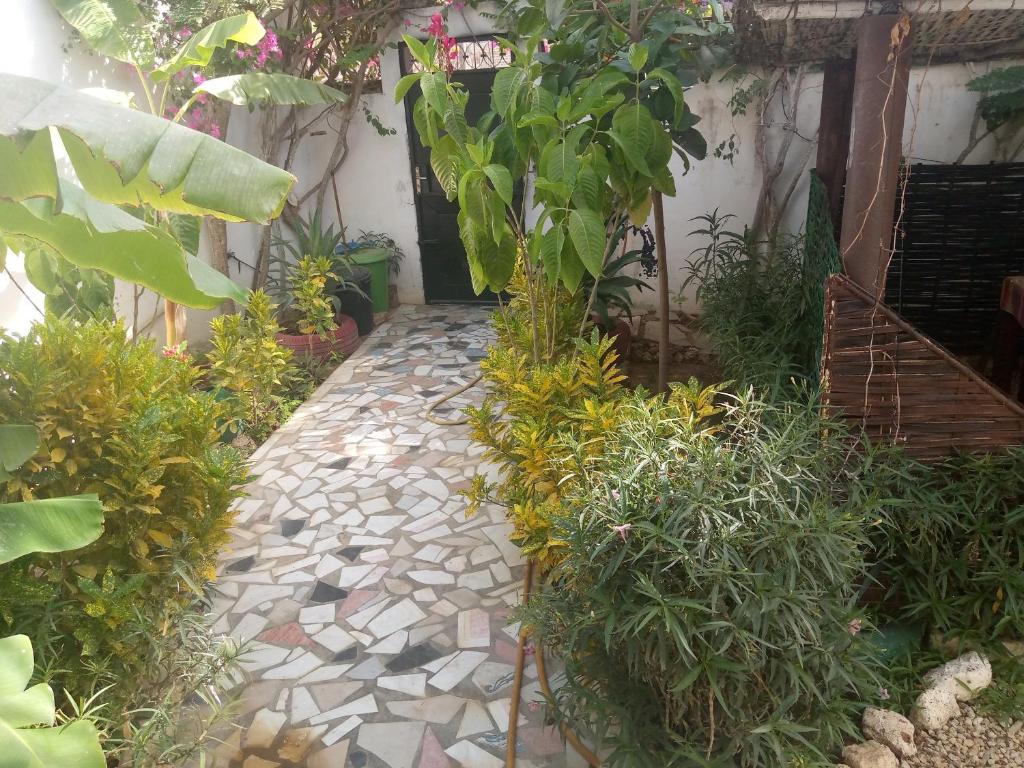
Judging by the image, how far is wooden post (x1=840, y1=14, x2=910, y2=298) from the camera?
2348 mm

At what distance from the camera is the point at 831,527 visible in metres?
1.92

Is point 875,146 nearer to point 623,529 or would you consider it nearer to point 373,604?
point 623,529

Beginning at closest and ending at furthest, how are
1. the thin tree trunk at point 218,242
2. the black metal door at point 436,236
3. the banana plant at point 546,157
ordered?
the banana plant at point 546,157 < the thin tree trunk at point 218,242 < the black metal door at point 436,236

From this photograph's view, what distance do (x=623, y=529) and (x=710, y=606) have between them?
0.92 feet

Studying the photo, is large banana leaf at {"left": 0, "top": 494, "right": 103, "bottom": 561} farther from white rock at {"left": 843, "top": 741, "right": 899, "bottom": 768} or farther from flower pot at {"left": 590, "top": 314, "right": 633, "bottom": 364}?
flower pot at {"left": 590, "top": 314, "right": 633, "bottom": 364}

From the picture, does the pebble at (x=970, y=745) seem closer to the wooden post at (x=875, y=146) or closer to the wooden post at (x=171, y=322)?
the wooden post at (x=875, y=146)

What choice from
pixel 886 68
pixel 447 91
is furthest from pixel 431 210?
pixel 886 68

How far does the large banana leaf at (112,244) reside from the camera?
5.91 ft

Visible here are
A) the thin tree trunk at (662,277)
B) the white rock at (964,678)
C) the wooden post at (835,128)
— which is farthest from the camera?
the wooden post at (835,128)

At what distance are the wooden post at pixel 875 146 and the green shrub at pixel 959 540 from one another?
2.16 feet

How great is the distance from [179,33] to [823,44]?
3909 mm

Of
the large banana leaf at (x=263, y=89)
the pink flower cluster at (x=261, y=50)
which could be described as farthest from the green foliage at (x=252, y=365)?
the pink flower cluster at (x=261, y=50)

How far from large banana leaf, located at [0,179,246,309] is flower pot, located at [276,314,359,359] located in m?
3.72

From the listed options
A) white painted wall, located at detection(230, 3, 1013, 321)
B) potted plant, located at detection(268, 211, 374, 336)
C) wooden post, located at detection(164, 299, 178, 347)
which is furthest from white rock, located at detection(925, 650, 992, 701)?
potted plant, located at detection(268, 211, 374, 336)
